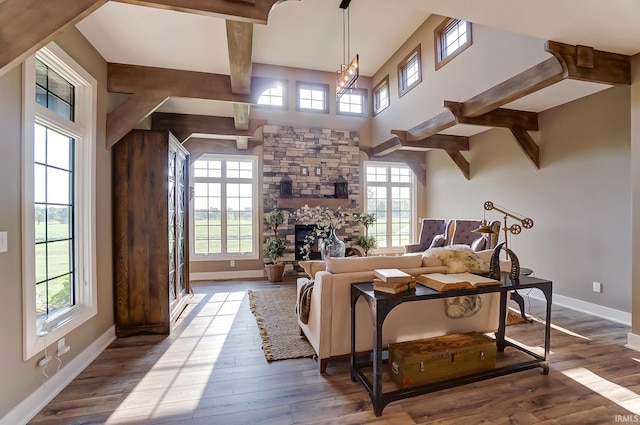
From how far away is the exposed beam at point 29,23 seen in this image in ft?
4.98

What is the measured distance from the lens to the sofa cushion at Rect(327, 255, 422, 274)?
2430 mm

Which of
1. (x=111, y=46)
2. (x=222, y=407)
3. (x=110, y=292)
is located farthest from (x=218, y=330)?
(x=111, y=46)

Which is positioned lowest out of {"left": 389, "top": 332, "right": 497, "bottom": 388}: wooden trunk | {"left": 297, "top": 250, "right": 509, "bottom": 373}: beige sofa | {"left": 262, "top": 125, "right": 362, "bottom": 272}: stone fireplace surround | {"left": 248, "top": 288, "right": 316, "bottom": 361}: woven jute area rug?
{"left": 248, "top": 288, "right": 316, "bottom": 361}: woven jute area rug

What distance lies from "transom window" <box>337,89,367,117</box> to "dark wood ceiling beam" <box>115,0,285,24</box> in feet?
17.2

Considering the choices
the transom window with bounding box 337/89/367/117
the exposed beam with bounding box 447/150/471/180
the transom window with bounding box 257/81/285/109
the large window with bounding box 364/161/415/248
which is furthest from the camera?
the large window with bounding box 364/161/415/248

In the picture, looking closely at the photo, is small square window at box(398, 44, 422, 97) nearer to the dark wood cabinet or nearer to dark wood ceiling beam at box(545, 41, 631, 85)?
dark wood ceiling beam at box(545, 41, 631, 85)

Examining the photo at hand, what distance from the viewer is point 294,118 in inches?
264

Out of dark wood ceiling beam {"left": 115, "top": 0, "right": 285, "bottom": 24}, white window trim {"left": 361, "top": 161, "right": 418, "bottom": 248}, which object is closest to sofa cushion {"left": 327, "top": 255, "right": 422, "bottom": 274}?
dark wood ceiling beam {"left": 115, "top": 0, "right": 285, "bottom": 24}

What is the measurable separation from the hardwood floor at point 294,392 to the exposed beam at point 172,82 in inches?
107

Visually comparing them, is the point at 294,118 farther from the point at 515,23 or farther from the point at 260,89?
the point at 515,23

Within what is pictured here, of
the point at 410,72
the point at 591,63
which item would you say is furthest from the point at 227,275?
the point at 591,63

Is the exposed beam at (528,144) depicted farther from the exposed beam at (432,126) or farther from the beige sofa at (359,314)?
the beige sofa at (359,314)

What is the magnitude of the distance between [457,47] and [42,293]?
5743mm

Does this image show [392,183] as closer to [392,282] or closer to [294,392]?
[392,282]
